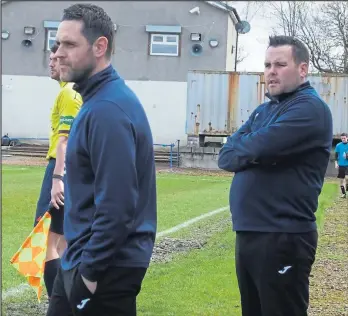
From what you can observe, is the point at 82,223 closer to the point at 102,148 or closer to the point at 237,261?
the point at 102,148

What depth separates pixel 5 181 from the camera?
78.8ft

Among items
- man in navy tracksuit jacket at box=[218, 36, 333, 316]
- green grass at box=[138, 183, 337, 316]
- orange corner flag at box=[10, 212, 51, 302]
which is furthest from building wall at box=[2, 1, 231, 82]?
man in navy tracksuit jacket at box=[218, 36, 333, 316]

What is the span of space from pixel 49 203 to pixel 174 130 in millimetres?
38020

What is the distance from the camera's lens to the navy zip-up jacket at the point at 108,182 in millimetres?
3391

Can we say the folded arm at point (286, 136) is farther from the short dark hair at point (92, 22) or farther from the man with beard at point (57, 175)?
the man with beard at point (57, 175)

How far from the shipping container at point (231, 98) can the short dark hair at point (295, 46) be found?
98.8 ft

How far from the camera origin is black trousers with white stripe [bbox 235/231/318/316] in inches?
170

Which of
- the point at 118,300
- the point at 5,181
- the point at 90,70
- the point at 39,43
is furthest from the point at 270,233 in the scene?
the point at 39,43

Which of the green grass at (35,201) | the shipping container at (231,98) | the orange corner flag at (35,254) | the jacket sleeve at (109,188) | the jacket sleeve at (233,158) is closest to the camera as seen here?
→ the jacket sleeve at (109,188)

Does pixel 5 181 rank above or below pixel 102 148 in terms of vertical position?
below

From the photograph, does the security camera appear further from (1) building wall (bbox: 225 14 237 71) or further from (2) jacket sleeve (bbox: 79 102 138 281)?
(2) jacket sleeve (bbox: 79 102 138 281)

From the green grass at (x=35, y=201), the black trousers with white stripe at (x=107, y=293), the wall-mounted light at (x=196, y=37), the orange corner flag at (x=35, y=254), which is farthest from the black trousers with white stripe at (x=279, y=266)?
the wall-mounted light at (x=196, y=37)

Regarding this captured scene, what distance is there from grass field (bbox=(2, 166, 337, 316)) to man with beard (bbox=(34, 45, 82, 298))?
2.31 ft

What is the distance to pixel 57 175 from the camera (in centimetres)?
600
